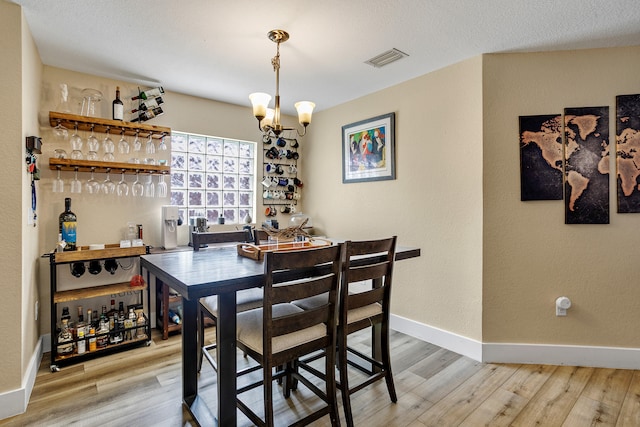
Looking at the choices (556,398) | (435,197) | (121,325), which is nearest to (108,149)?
(121,325)

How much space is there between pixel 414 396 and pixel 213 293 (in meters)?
1.53

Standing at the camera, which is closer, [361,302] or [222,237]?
[361,302]

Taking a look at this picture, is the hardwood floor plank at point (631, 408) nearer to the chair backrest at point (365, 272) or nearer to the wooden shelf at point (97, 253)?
the chair backrest at point (365, 272)

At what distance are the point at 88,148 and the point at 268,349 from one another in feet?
8.51

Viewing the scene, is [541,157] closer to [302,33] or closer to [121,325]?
[302,33]

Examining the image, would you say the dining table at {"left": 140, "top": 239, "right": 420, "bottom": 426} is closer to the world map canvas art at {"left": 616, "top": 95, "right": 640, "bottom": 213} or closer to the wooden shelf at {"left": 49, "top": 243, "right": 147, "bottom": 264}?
the wooden shelf at {"left": 49, "top": 243, "right": 147, "bottom": 264}

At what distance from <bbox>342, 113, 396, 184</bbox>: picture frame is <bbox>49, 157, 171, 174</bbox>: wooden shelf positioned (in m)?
1.88

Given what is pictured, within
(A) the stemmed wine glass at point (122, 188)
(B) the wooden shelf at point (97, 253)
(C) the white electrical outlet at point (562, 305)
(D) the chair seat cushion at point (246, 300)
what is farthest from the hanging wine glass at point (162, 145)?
(C) the white electrical outlet at point (562, 305)

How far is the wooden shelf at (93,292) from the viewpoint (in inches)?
99.8

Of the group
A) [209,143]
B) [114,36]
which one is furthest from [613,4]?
[209,143]

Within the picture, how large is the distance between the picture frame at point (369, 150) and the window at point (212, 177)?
1.16 metres

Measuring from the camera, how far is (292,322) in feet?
4.95

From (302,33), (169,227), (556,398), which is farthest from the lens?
(169,227)

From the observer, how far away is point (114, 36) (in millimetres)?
2240
